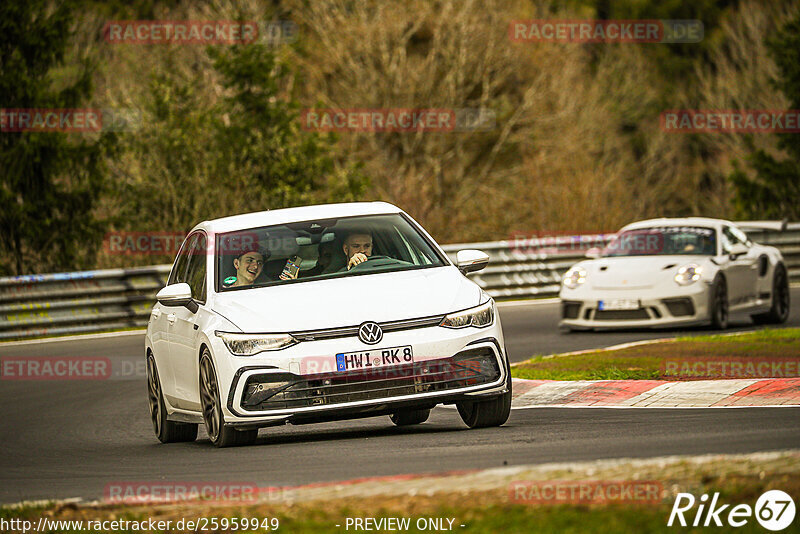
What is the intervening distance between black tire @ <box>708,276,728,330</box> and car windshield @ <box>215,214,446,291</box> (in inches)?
320

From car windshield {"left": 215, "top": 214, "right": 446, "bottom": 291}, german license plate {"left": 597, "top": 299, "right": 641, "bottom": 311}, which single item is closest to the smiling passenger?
car windshield {"left": 215, "top": 214, "right": 446, "bottom": 291}

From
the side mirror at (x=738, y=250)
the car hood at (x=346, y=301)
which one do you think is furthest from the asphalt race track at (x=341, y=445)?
the side mirror at (x=738, y=250)

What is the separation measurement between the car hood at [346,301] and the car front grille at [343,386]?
32 centimetres

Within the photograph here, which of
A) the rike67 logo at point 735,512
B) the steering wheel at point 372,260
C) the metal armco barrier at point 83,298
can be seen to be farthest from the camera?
the metal armco barrier at point 83,298

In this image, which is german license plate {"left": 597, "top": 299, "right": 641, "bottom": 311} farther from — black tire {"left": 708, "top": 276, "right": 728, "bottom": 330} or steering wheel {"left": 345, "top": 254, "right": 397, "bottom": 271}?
steering wheel {"left": 345, "top": 254, "right": 397, "bottom": 271}

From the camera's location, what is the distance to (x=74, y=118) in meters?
26.5

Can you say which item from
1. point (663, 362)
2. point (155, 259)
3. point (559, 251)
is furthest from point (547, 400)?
point (155, 259)

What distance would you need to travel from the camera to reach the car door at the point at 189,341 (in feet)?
32.9

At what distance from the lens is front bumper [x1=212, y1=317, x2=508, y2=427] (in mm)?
9070

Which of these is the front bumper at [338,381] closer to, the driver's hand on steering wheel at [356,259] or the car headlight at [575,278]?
the driver's hand on steering wheel at [356,259]

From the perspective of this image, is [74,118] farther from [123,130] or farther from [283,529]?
[283,529]

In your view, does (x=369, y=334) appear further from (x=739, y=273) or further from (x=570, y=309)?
(x=739, y=273)

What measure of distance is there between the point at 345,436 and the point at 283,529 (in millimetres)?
4127

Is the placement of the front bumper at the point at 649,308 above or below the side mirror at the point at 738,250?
below
